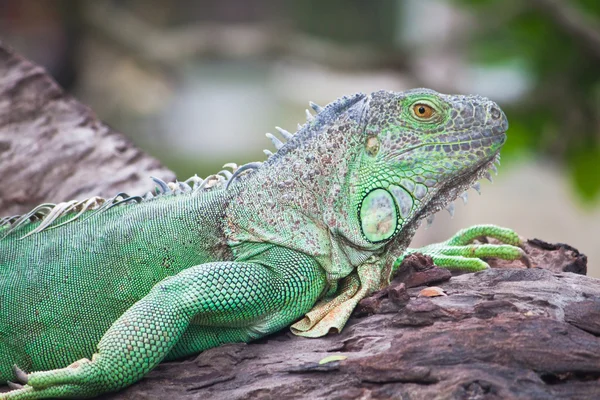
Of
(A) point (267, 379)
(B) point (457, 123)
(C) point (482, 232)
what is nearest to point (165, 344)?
(A) point (267, 379)

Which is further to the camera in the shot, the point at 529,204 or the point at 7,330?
the point at 529,204

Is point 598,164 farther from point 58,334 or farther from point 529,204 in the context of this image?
point 58,334

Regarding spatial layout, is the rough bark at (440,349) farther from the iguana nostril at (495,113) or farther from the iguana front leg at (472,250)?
the iguana nostril at (495,113)

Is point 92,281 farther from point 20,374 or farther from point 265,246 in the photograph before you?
point 265,246

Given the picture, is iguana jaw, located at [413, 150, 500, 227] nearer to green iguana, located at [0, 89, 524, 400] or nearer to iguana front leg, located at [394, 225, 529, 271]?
green iguana, located at [0, 89, 524, 400]

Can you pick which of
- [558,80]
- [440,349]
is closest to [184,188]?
[440,349]

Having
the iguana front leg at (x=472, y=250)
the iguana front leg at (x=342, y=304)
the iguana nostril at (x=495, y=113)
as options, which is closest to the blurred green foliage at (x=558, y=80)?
the iguana front leg at (x=472, y=250)
